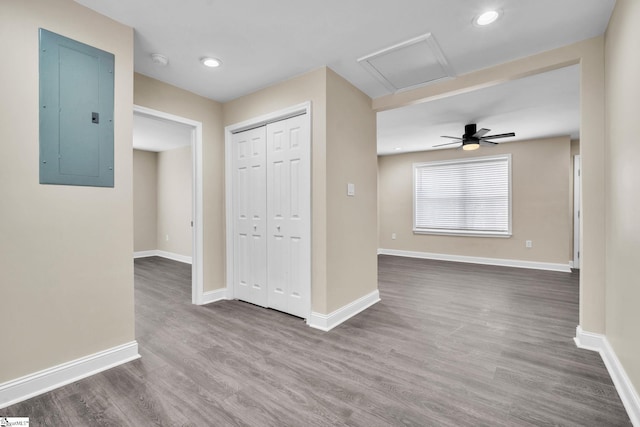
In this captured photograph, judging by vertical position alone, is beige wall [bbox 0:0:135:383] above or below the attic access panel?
below

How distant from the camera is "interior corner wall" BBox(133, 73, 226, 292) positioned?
132 inches

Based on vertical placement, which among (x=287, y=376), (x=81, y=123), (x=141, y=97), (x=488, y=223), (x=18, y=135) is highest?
(x=141, y=97)

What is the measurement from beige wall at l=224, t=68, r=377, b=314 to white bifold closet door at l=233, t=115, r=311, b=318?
140 mm

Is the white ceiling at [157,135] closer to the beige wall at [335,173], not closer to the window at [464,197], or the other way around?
the beige wall at [335,173]

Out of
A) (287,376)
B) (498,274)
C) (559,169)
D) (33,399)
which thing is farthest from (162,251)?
(559,169)

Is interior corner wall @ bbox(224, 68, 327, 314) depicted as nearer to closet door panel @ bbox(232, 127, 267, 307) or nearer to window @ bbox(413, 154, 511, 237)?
closet door panel @ bbox(232, 127, 267, 307)

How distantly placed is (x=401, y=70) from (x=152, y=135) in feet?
15.3

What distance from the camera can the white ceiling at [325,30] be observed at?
1.95 m

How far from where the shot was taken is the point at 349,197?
3.11 meters

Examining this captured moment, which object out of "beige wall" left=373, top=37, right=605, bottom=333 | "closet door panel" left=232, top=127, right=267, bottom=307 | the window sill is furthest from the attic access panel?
the window sill

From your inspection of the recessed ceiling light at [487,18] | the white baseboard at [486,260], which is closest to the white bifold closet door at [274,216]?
the recessed ceiling light at [487,18]

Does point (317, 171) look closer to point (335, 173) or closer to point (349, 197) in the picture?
point (335, 173)

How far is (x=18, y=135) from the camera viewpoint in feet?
5.62

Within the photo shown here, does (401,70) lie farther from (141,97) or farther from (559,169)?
(559,169)
